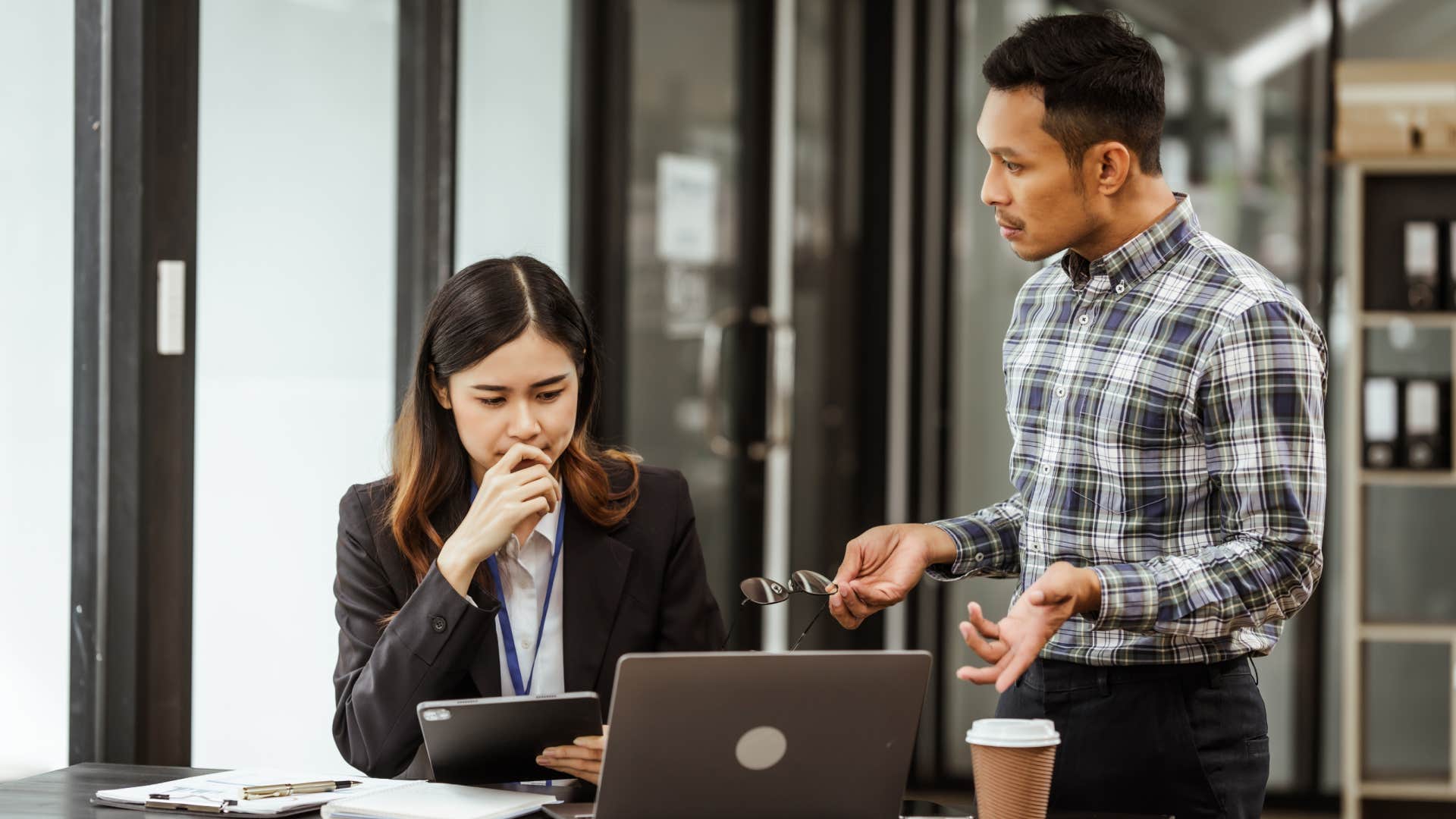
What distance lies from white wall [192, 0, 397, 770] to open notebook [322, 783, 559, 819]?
104cm

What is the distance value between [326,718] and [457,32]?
1528 mm

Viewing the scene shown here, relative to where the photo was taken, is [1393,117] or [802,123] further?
[802,123]

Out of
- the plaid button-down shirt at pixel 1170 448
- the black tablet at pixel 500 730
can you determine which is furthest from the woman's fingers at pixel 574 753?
the plaid button-down shirt at pixel 1170 448

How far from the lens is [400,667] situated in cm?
187

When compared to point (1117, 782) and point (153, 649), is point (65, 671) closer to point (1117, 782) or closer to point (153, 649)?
point (153, 649)

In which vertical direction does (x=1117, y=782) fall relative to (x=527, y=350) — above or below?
below

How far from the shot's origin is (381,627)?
2.01 meters

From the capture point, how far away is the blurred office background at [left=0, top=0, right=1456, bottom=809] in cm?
234

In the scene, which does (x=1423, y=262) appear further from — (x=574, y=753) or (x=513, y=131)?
(x=574, y=753)

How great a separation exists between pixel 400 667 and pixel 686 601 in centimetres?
47

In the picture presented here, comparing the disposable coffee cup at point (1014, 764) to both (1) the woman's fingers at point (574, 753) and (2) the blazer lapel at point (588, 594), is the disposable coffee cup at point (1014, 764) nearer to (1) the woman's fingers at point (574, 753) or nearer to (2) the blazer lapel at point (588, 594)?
(1) the woman's fingers at point (574, 753)

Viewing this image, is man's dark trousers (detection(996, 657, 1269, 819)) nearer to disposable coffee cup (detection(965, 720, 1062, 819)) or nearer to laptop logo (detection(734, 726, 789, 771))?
disposable coffee cup (detection(965, 720, 1062, 819))

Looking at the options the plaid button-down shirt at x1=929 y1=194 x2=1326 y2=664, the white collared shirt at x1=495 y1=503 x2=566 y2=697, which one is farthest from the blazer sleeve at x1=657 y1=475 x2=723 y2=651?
the plaid button-down shirt at x1=929 y1=194 x2=1326 y2=664

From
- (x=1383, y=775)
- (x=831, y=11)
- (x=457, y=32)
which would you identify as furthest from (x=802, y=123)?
(x=1383, y=775)
